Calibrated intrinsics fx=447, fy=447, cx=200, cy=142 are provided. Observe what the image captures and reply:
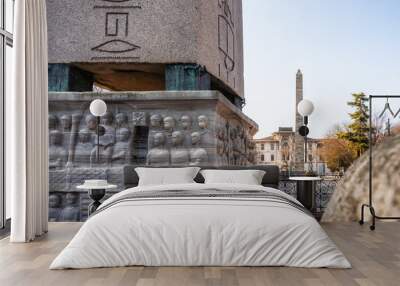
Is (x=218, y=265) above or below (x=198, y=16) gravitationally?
below

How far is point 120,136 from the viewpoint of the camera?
6.39 meters

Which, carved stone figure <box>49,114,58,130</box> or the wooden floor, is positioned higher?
carved stone figure <box>49,114,58,130</box>

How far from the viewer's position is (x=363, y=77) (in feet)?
31.9

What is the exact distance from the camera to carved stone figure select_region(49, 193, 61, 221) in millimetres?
6395

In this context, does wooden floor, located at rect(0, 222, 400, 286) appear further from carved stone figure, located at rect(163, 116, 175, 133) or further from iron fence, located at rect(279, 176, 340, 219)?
carved stone figure, located at rect(163, 116, 175, 133)

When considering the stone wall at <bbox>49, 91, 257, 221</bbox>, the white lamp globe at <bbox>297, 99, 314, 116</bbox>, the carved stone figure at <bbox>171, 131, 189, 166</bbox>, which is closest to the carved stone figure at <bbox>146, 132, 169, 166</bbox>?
the stone wall at <bbox>49, 91, 257, 221</bbox>

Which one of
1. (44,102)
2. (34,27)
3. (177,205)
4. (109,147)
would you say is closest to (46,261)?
(177,205)

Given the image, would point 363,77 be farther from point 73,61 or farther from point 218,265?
point 218,265

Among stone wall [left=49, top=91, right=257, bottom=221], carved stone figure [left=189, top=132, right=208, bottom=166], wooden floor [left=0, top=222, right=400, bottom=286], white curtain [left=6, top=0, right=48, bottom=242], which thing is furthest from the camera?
stone wall [left=49, top=91, right=257, bottom=221]

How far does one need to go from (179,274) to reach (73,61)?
15.4 ft

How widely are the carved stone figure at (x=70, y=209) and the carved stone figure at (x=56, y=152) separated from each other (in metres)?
0.46

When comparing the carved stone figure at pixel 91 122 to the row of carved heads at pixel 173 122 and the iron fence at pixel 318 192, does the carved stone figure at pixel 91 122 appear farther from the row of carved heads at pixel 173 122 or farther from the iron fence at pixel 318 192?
the iron fence at pixel 318 192

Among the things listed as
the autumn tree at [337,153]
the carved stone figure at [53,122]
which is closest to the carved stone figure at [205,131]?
the carved stone figure at [53,122]

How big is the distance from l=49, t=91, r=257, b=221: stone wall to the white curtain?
1.92 m
